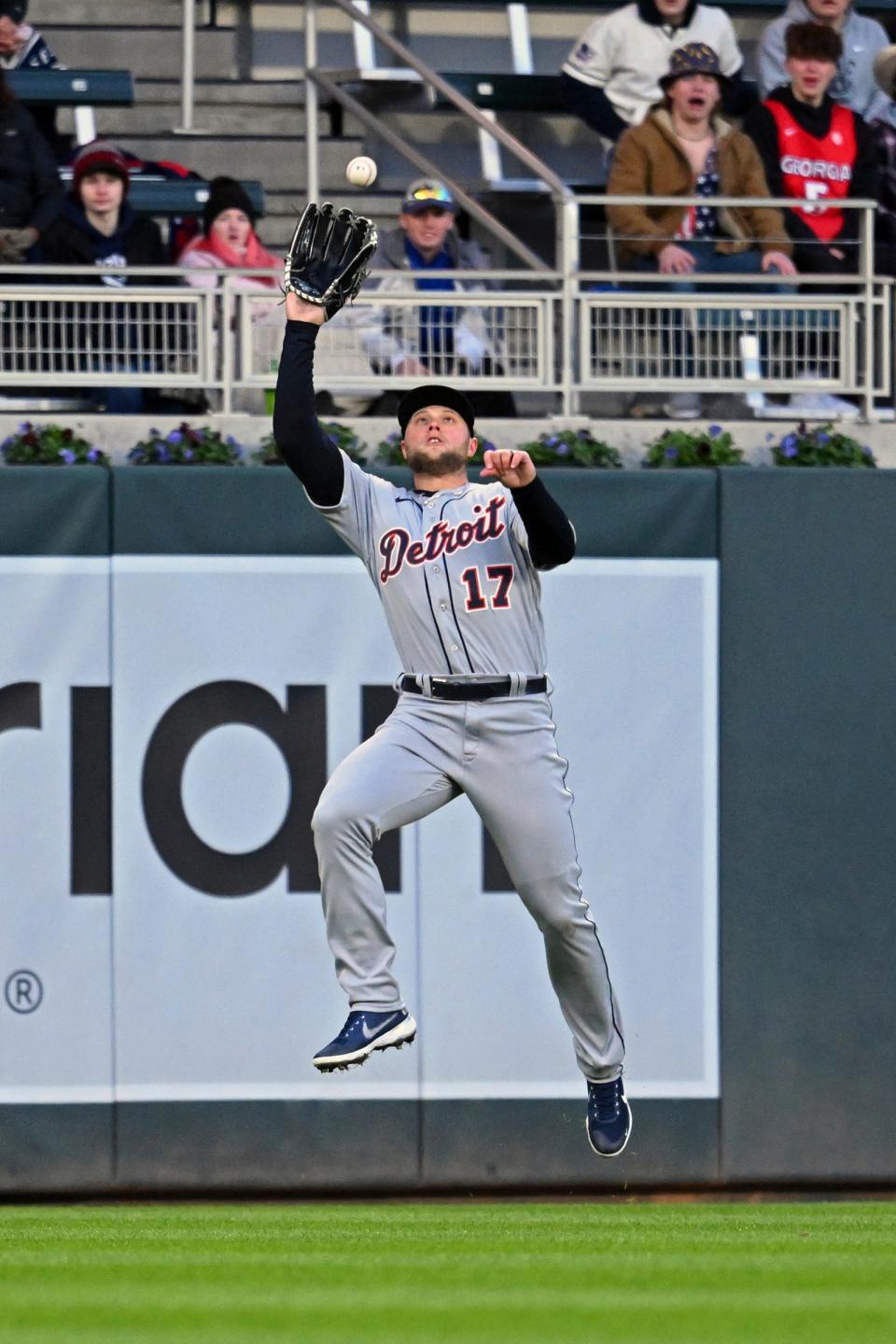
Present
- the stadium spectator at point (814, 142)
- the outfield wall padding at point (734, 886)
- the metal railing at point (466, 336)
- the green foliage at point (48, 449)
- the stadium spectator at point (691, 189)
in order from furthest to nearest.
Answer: the stadium spectator at point (814, 142) → the stadium spectator at point (691, 189) → the metal railing at point (466, 336) → the green foliage at point (48, 449) → the outfield wall padding at point (734, 886)

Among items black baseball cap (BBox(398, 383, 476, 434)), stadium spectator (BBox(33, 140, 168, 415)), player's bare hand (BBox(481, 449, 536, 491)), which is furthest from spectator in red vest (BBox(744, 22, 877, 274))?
player's bare hand (BBox(481, 449, 536, 491))

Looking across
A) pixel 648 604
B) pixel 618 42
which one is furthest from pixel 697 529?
pixel 618 42

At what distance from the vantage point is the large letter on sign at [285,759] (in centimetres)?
947

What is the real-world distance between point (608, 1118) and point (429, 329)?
13.1ft

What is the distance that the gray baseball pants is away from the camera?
6586 mm

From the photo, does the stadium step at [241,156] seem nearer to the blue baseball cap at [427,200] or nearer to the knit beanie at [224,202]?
the knit beanie at [224,202]

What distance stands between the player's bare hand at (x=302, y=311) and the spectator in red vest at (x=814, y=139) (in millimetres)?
4548

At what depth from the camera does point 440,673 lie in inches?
271

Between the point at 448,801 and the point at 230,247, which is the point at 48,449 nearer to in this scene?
the point at 230,247

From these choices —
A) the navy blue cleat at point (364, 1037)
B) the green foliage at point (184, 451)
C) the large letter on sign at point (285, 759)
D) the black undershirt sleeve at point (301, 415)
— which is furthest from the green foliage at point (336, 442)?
the navy blue cleat at point (364, 1037)

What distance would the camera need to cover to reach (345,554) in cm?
950

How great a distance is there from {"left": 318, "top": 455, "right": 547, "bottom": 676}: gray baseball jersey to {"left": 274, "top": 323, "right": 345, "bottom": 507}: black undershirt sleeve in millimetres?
156

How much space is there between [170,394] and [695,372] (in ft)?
7.45

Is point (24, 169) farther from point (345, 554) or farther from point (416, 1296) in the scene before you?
point (416, 1296)
